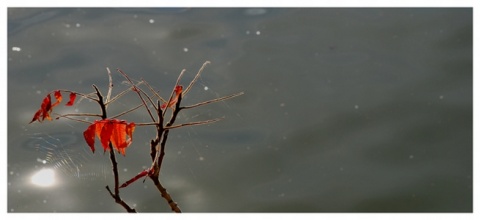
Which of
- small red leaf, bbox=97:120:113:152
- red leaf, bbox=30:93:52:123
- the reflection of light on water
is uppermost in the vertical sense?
the reflection of light on water

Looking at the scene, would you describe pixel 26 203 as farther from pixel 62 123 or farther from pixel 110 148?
pixel 110 148

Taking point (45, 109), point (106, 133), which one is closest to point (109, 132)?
point (106, 133)

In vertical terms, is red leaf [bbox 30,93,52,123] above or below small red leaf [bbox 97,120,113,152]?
above

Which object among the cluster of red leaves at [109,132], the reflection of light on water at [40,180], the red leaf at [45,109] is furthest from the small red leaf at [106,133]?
the reflection of light on water at [40,180]

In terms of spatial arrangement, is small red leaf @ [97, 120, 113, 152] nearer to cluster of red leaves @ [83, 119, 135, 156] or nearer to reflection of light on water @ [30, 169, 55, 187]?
cluster of red leaves @ [83, 119, 135, 156]

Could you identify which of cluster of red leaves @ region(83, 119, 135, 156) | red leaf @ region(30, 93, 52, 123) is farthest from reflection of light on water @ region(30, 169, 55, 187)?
cluster of red leaves @ region(83, 119, 135, 156)

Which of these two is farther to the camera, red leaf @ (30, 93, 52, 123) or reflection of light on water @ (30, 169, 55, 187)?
reflection of light on water @ (30, 169, 55, 187)

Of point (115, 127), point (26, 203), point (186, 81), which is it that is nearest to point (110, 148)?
point (115, 127)

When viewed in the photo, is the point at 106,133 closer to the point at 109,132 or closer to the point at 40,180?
the point at 109,132
